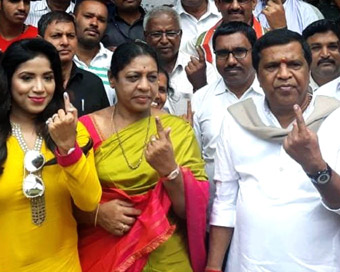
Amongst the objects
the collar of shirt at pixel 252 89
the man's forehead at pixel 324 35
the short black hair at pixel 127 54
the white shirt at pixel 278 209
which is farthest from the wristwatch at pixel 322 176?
the man's forehead at pixel 324 35

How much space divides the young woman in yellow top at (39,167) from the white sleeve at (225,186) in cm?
61

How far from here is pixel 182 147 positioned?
308 centimetres

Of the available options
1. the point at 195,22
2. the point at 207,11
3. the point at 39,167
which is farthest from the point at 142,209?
the point at 207,11

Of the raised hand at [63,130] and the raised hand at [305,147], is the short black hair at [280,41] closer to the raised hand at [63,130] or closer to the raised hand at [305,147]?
the raised hand at [305,147]

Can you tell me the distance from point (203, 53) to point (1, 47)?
1395 mm

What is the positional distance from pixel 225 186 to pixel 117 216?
529 mm

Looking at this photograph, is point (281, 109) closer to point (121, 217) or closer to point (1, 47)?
point (121, 217)

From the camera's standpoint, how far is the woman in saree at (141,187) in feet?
9.64

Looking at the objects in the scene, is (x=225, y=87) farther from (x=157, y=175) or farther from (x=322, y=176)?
(x=322, y=176)

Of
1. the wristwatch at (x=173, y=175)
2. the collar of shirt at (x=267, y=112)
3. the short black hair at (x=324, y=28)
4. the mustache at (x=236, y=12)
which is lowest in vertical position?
the wristwatch at (x=173, y=175)

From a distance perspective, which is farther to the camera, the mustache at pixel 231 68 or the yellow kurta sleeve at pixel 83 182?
the mustache at pixel 231 68

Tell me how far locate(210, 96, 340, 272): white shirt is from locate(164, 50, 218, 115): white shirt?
1321mm

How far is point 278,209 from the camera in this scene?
108 inches

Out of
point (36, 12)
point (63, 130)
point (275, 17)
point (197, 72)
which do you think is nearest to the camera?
point (63, 130)
